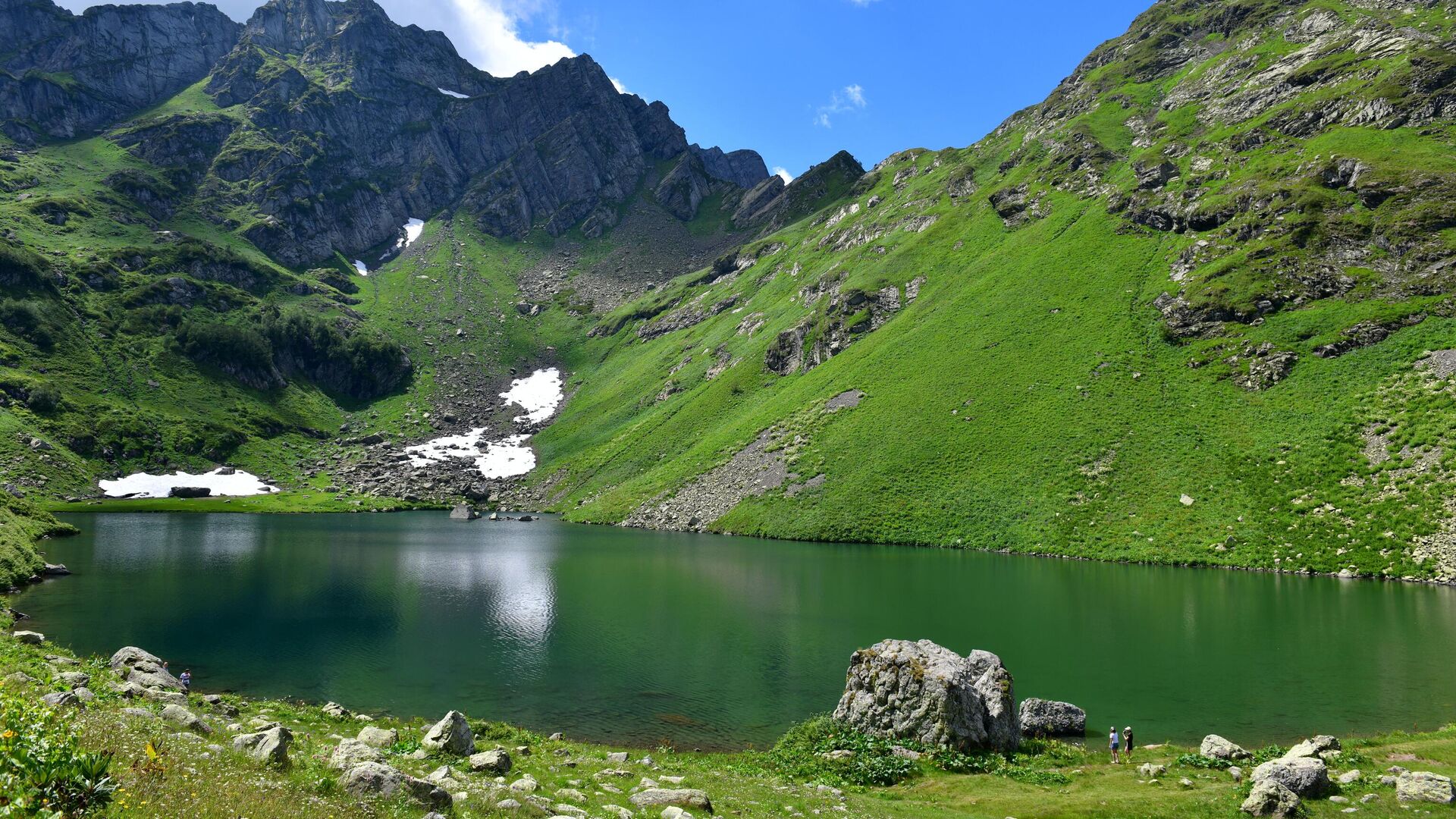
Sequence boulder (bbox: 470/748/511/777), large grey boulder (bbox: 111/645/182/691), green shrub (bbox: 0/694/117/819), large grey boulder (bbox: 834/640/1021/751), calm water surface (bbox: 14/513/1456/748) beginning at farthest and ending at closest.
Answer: calm water surface (bbox: 14/513/1456/748)
large grey boulder (bbox: 834/640/1021/751)
large grey boulder (bbox: 111/645/182/691)
boulder (bbox: 470/748/511/777)
green shrub (bbox: 0/694/117/819)

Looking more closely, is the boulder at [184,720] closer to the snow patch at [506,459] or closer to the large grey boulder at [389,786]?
the large grey boulder at [389,786]

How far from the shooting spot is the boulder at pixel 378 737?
19531 mm

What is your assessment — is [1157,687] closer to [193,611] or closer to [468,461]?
[193,611]

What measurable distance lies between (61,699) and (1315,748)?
34.5 m

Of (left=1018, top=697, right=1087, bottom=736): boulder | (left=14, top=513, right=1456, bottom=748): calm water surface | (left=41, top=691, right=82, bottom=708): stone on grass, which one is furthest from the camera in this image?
(left=14, top=513, right=1456, bottom=748): calm water surface

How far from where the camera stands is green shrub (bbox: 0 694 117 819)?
718cm

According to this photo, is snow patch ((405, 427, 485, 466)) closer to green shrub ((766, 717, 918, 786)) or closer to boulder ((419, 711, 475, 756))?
green shrub ((766, 717, 918, 786))

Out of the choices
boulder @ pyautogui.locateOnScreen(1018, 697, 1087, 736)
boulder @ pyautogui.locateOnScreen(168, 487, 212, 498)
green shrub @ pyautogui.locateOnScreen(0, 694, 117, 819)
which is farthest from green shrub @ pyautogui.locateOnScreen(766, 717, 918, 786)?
boulder @ pyautogui.locateOnScreen(168, 487, 212, 498)

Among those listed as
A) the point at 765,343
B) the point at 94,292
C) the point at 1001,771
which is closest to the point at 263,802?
the point at 1001,771

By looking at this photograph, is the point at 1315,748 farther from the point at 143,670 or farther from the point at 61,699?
the point at 143,670

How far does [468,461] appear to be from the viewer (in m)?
186

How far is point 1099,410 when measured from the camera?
95.0 meters

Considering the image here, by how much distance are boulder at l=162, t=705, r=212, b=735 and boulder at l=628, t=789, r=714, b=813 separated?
1054 cm

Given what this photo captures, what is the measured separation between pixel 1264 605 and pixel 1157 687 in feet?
83.1
